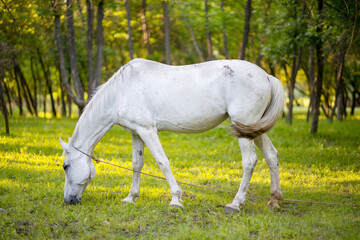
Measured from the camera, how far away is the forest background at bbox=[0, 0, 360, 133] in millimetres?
9609

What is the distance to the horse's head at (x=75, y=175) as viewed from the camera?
5.42m

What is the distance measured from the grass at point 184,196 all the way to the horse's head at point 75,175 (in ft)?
0.58

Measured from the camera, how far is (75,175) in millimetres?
5410

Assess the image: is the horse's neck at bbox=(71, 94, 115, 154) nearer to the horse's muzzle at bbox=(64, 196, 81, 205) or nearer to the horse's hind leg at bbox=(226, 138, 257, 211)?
the horse's muzzle at bbox=(64, 196, 81, 205)

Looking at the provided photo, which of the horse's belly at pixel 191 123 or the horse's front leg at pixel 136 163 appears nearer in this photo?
the horse's belly at pixel 191 123

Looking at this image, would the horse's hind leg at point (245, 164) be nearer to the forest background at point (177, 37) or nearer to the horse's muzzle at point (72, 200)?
the horse's muzzle at point (72, 200)

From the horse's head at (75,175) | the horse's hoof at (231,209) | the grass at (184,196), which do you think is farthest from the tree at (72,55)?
the horse's hoof at (231,209)

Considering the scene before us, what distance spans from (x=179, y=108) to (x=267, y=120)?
1331mm

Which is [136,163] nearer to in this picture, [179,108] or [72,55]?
[179,108]

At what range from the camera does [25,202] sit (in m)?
5.36

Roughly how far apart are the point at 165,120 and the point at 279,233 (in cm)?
230

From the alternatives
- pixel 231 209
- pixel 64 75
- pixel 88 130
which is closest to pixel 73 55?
pixel 64 75

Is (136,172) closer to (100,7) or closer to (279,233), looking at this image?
(279,233)

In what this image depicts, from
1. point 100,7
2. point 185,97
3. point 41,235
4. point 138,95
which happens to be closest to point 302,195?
point 185,97
